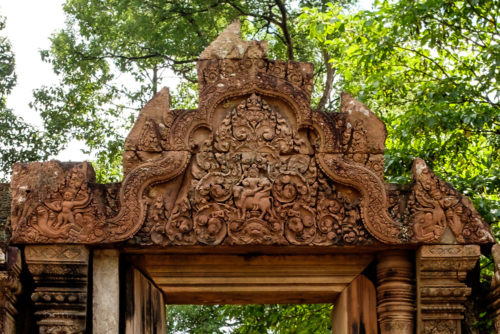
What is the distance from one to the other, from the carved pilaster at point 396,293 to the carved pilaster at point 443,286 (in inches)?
4.9

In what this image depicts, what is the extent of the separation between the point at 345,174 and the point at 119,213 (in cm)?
174

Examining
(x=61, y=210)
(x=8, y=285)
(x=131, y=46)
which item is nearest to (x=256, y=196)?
(x=61, y=210)

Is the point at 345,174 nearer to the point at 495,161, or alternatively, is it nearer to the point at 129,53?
the point at 495,161

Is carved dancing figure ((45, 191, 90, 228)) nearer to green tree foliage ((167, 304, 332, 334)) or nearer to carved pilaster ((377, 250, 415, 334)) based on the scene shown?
carved pilaster ((377, 250, 415, 334))

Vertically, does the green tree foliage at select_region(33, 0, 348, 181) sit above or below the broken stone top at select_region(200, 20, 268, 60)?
above

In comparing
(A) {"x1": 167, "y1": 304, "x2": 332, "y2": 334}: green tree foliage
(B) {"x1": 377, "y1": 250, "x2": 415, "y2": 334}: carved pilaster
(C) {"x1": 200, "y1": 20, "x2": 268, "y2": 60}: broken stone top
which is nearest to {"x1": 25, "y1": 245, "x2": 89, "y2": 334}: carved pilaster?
(C) {"x1": 200, "y1": 20, "x2": 268, "y2": 60}: broken stone top

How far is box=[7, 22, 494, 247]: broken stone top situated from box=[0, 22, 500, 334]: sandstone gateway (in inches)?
0.4

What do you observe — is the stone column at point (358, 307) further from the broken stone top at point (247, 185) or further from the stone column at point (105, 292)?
the stone column at point (105, 292)

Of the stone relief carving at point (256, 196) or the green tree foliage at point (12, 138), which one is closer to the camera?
the stone relief carving at point (256, 196)

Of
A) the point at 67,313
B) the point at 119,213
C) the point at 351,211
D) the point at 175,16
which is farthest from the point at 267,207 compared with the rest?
the point at 175,16

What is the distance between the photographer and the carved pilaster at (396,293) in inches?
241

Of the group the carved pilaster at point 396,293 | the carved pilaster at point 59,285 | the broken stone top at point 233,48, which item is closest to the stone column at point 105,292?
the carved pilaster at point 59,285

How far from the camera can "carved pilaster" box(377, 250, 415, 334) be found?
6125 millimetres

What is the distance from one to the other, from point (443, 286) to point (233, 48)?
8.15 feet
